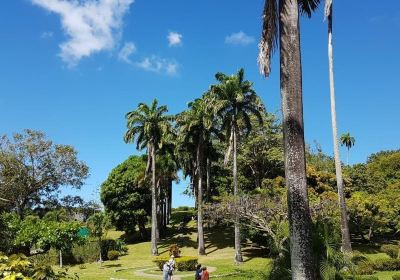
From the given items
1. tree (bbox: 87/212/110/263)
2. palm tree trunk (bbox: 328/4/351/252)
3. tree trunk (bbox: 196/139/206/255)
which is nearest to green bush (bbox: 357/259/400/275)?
palm tree trunk (bbox: 328/4/351/252)

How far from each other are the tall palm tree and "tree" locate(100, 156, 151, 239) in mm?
10366

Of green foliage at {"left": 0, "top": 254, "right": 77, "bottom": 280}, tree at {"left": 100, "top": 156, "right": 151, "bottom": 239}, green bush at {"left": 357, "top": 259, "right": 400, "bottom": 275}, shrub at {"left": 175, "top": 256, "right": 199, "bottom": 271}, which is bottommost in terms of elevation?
shrub at {"left": 175, "top": 256, "right": 199, "bottom": 271}

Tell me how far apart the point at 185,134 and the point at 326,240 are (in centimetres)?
3817

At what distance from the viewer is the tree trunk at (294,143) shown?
859 centimetres

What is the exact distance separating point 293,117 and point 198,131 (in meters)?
41.4

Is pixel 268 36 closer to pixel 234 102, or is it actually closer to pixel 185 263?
pixel 185 263

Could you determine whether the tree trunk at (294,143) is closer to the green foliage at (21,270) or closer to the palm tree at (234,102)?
the green foliage at (21,270)

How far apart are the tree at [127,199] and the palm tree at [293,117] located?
48657mm

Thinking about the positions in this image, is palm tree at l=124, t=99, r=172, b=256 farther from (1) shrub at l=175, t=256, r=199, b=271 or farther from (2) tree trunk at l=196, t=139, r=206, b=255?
(1) shrub at l=175, t=256, r=199, b=271

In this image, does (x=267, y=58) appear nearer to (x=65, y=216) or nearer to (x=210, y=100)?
(x=210, y=100)

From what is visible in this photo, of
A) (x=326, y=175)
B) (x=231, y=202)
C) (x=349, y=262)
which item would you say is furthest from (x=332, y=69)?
(x=349, y=262)

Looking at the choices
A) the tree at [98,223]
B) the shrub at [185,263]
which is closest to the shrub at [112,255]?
the tree at [98,223]

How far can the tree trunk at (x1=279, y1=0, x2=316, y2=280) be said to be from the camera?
8586 millimetres

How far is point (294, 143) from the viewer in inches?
355
